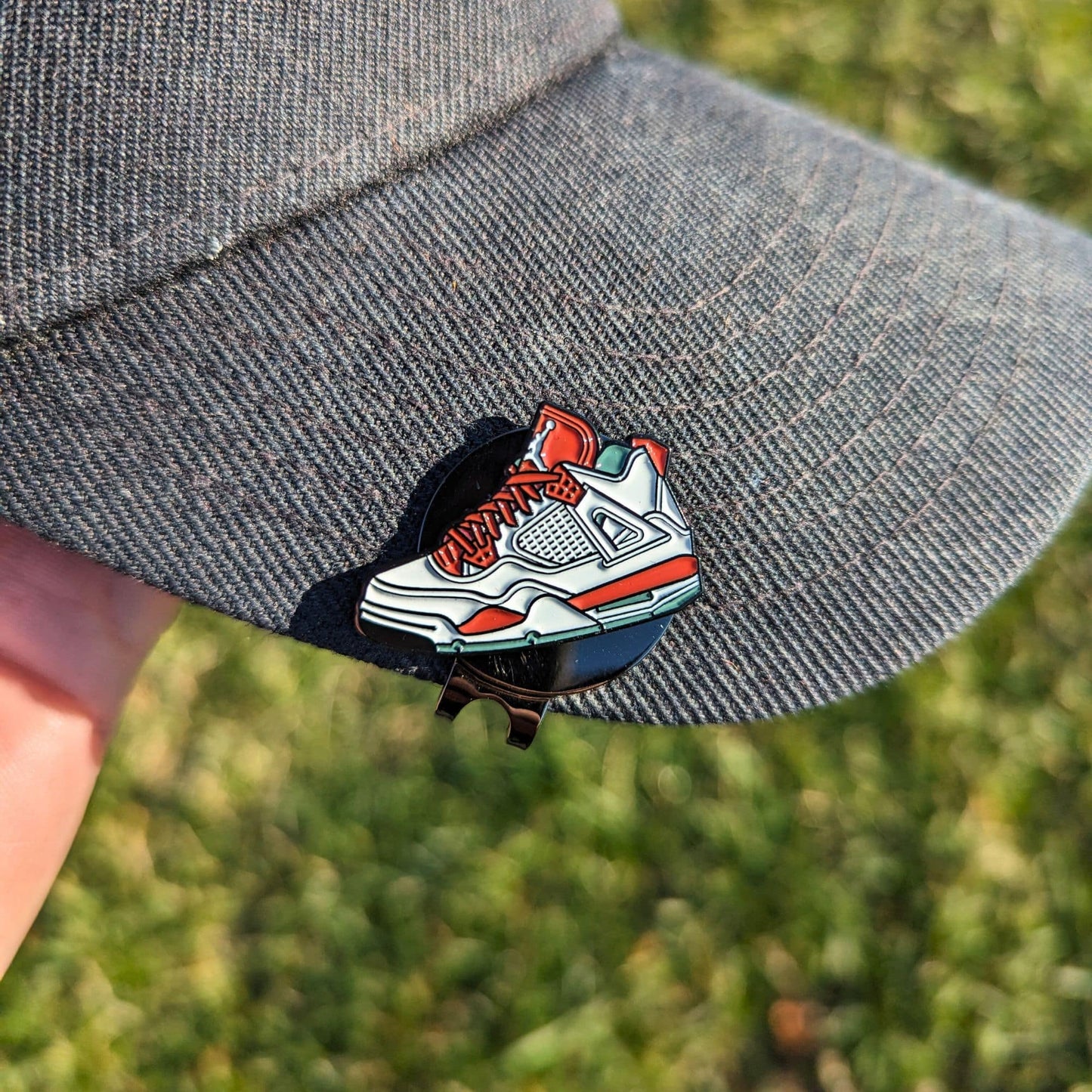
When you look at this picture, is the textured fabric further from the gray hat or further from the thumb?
the thumb

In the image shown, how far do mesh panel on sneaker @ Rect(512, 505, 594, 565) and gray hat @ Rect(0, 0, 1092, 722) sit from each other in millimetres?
78

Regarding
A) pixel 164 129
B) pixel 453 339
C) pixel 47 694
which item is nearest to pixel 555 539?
pixel 453 339

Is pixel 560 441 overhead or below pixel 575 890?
overhead

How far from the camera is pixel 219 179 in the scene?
2.45 ft

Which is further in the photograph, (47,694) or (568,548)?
(47,694)

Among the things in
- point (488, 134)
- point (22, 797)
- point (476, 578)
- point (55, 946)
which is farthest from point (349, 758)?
point (488, 134)

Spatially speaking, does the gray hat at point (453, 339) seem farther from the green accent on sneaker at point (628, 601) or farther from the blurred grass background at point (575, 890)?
the blurred grass background at point (575, 890)

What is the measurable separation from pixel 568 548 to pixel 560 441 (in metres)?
0.08

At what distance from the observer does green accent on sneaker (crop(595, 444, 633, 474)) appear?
2.63ft

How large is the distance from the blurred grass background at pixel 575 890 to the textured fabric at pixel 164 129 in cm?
108

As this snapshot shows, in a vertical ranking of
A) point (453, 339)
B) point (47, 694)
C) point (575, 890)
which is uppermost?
point (453, 339)

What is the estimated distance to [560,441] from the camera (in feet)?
2.64

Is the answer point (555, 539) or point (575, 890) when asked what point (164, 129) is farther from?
point (575, 890)

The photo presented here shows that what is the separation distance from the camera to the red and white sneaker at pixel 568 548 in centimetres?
80
